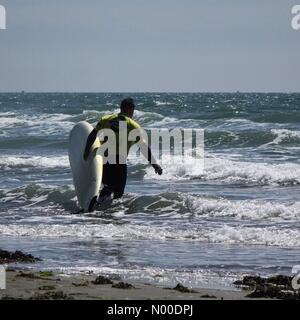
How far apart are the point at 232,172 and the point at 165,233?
25.3 ft

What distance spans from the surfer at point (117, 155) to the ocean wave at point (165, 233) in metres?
0.81

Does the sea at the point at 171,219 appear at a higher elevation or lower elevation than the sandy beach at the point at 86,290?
lower

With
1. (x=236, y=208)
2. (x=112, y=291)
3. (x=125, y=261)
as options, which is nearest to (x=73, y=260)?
(x=125, y=261)

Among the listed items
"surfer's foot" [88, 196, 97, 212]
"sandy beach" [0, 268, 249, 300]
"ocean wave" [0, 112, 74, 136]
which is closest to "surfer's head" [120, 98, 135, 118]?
"surfer's foot" [88, 196, 97, 212]

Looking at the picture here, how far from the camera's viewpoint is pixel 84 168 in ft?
42.5

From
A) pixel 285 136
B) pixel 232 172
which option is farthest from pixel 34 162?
pixel 285 136

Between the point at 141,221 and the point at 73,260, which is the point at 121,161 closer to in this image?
the point at 141,221

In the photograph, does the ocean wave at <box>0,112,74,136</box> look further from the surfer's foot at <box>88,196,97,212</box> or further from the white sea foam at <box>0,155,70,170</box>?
the surfer's foot at <box>88,196,97,212</box>

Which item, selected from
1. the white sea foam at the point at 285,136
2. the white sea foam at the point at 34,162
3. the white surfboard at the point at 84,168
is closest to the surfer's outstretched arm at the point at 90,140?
the white surfboard at the point at 84,168

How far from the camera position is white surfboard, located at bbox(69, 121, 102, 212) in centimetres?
1246

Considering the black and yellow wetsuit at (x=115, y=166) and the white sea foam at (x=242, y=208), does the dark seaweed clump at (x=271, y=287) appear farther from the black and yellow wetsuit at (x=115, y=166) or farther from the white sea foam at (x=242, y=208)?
the white sea foam at (x=242, y=208)

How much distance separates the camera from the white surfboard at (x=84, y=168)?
40.9ft

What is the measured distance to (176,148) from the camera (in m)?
24.5
